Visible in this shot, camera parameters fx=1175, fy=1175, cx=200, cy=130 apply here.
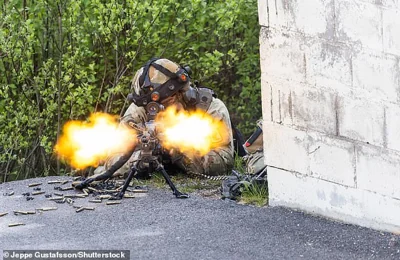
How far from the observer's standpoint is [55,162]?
44.8ft

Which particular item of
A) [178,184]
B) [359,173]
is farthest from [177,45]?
[359,173]

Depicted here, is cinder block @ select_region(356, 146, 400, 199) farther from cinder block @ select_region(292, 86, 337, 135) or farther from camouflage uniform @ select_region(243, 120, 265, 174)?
camouflage uniform @ select_region(243, 120, 265, 174)

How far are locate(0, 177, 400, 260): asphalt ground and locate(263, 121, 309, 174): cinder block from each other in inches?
14.5

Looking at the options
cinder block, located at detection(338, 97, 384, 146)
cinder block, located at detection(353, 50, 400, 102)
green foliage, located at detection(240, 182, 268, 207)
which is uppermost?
cinder block, located at detection(353, 50, 400, 102)

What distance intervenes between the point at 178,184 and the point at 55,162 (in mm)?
3463

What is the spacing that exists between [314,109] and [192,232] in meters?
1.34

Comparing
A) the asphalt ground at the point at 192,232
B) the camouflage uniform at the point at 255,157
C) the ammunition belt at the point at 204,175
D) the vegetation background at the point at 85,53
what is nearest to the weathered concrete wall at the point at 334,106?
the asphalt ground at the point at 192,232

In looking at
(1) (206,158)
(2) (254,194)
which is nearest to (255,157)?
(1) (206,158)

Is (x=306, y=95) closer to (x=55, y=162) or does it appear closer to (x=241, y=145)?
(x=241, y=145)

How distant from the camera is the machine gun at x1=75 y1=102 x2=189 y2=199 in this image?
9.80 m

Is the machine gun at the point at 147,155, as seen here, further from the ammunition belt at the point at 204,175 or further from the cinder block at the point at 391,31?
the cinder block at the point at 391,31

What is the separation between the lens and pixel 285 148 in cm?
924

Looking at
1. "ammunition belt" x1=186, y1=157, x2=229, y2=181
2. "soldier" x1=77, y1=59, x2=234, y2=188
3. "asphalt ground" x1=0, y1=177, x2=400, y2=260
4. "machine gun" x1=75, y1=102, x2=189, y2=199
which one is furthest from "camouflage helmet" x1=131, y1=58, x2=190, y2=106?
"asphalt ground" x1=0, y1=177, x2=400, y2=260

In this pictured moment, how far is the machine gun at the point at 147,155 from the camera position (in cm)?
980
